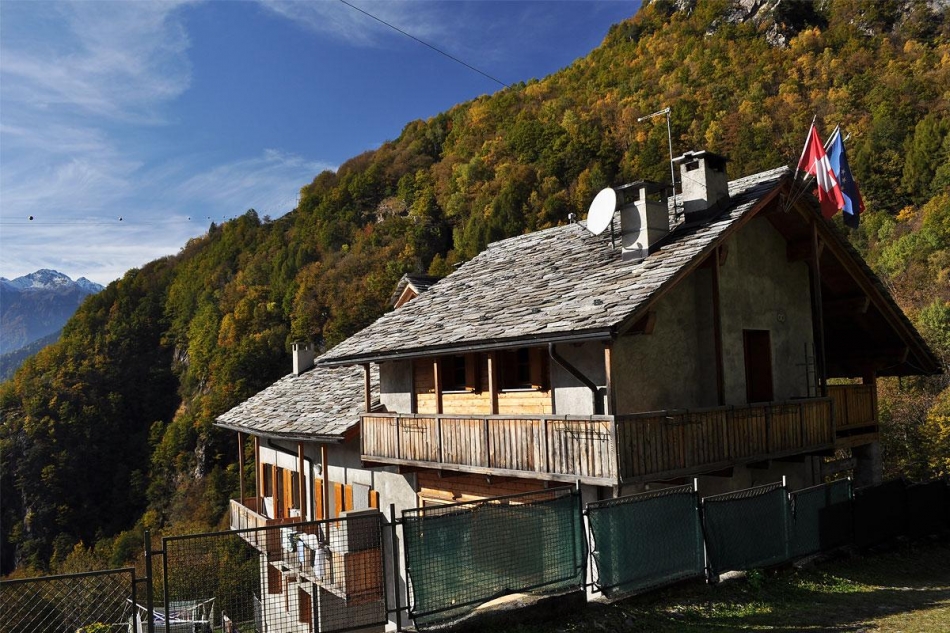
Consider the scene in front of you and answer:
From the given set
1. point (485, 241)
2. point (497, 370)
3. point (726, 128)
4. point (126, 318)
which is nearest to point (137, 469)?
point (126, 318)

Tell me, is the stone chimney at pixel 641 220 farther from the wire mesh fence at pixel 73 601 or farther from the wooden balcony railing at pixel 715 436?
the wire mesh fence at pixel 73 601

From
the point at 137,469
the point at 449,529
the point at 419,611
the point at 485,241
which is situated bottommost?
the point at 137,469

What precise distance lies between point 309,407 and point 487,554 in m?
14.6

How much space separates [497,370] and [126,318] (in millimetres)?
91579

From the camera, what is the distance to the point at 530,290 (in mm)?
14773

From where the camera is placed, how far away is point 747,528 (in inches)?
418

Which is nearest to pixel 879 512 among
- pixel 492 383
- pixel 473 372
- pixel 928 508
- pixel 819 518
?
pixel 928 508

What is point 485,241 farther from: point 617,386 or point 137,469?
point 617,386

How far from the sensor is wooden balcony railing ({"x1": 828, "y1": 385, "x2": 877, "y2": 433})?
16.5 m

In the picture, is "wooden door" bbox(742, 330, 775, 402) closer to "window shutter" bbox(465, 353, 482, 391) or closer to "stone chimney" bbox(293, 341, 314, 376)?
Answer: "window shutter" bbox(465, 353, 482, 391)

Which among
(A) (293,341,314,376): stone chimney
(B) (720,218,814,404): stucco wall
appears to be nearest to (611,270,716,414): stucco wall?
(B) (720,218,814,404): stucco wall

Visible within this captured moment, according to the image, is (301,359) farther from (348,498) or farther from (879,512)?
(879,512)

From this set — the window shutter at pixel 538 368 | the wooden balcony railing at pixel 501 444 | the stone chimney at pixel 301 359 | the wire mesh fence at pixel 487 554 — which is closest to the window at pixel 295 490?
the stone chimney at pixel 301 359

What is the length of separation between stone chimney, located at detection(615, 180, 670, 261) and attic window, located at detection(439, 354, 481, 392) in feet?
13.1
